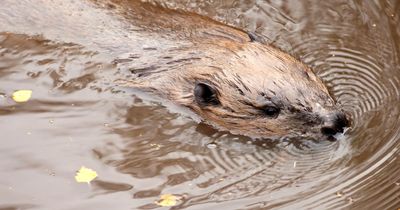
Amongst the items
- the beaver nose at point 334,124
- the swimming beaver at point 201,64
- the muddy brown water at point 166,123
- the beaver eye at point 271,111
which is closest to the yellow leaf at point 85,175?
the muddy brown water at point 166,123

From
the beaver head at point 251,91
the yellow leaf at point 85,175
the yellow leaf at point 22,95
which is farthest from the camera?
the yellow leaf at point 22,95

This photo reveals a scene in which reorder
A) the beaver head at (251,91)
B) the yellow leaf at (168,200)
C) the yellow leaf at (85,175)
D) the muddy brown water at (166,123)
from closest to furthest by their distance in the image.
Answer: the yellow leaf at (168,200) < the muddy brown water at (166,123) < the yellow leaf at (85,175) < the beaver head at (251,91)

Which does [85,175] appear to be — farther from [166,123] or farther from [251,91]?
[251,91]

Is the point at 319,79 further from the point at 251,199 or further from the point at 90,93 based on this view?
the point at 90,93

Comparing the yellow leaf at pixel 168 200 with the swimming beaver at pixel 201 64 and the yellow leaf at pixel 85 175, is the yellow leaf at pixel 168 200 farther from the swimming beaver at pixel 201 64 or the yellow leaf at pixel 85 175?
the swimming beaver at pixel 201 64

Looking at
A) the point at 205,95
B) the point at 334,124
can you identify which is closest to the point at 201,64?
the point at 205,95

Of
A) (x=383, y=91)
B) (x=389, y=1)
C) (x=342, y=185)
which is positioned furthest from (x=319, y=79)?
(x=389, y=1)

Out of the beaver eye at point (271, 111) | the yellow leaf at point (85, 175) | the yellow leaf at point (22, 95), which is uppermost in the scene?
the yellow leaf at point (22, 95)
